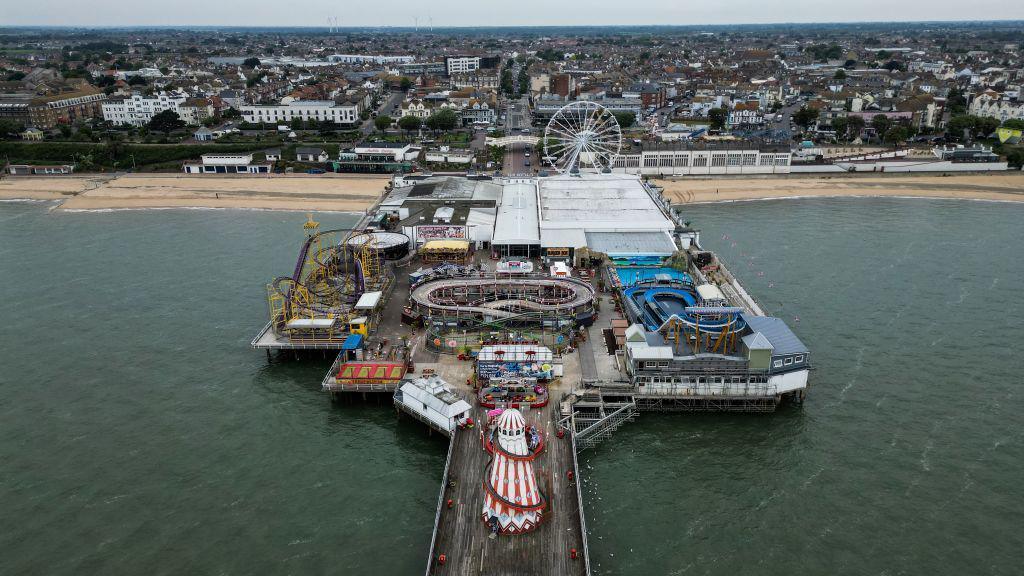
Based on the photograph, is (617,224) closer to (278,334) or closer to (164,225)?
(278,334)

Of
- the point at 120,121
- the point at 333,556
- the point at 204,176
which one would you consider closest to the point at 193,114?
the point at 120,121

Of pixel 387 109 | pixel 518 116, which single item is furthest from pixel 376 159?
pixel 387 109

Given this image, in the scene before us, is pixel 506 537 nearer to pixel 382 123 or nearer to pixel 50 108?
pixel 382 123

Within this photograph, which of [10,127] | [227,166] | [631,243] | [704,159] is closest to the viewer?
[631,243]

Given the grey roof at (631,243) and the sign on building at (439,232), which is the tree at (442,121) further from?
the grey roof at (631,243)

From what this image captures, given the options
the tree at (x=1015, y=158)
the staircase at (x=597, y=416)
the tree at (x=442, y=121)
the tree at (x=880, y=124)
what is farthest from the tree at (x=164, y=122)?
the tree at (x=1015, y=158)

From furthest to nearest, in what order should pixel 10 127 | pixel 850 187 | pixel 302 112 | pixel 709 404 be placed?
pixel 302 112 < pixel 10 127 < pixel 850 187 < pixel 709 404
